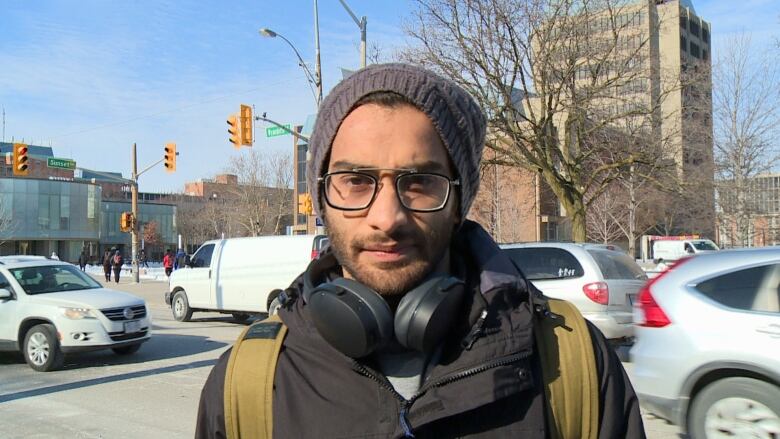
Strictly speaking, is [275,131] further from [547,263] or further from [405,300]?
[405,300]

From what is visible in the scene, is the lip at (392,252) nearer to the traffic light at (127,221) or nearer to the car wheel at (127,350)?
the car wheel at (127,350)

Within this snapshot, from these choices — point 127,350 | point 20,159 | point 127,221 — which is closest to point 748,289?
point 127,350

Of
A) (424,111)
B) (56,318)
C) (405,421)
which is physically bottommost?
(56,318)

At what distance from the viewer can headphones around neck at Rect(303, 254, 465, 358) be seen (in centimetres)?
130

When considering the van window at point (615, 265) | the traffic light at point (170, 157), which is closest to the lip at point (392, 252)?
the van window at point (615, 265)

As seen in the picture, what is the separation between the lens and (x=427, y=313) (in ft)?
4.25

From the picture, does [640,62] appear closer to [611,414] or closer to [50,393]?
[50,393]

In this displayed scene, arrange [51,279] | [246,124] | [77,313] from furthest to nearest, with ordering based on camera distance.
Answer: [246,124] → [51,279] → [77,313]

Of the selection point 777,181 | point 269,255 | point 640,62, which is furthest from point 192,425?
point 777,181

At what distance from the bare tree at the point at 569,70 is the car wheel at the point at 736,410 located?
1395cm

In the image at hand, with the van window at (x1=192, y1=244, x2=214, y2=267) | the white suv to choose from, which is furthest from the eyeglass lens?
the van window at (x1=192, y1=244, x2=214, y2=267)

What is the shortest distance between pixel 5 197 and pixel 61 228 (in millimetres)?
5913

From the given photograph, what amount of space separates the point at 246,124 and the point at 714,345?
1847cm

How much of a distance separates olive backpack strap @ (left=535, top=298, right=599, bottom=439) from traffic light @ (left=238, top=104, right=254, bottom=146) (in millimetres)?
20932
